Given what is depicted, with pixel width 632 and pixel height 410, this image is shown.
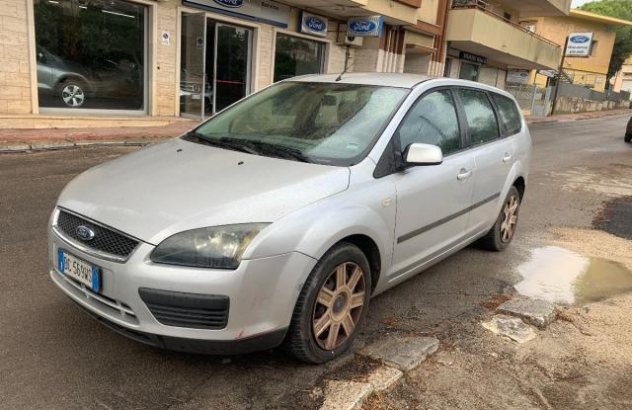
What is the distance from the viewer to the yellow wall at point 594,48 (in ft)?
163

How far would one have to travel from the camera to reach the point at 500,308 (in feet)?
13.3

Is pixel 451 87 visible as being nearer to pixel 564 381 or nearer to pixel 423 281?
pixel 423 281

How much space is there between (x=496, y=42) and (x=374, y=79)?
2237 centimetres

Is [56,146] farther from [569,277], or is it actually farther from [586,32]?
[586,32]

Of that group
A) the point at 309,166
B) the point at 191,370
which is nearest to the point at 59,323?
the point at 191,370

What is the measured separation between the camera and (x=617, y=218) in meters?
7.57

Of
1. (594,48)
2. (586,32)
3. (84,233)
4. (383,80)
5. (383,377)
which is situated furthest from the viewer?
(594,48)

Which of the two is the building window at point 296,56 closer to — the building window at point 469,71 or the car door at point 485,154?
the building window at point 469,71

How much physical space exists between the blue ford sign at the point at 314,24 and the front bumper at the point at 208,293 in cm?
1527

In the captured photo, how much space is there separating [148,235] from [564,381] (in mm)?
2480

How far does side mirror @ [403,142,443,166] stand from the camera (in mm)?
3377

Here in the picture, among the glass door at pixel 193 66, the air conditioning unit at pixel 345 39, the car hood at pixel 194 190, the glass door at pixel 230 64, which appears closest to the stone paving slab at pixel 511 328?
the car hood at pixel 194 190

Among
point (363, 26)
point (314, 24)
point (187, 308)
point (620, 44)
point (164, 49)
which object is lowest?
point (187, 308)

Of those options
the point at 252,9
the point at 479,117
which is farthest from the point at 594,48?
the point at 479,117
